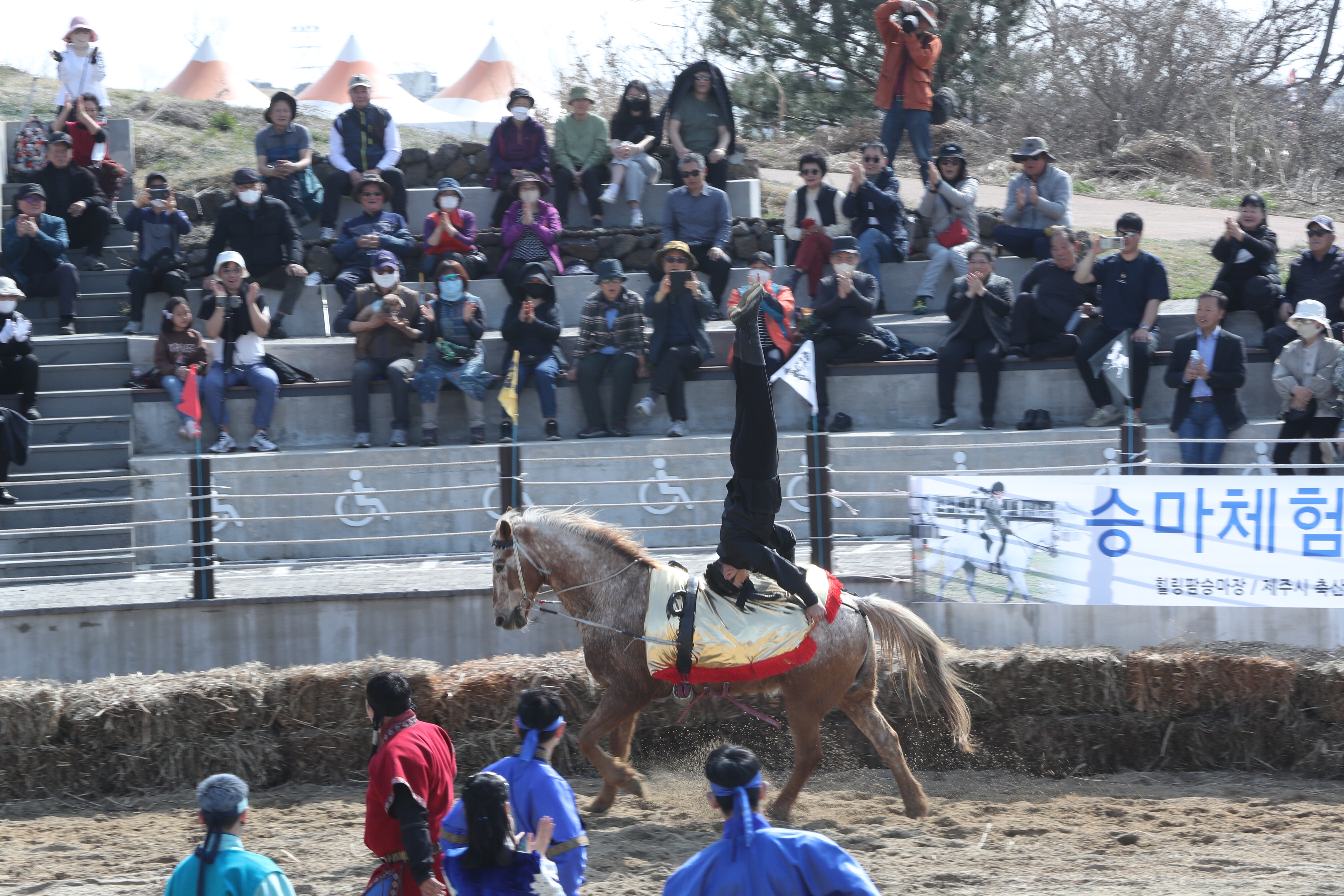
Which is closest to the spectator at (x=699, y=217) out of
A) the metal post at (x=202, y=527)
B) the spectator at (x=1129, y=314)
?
the spectator at (x=1129, y=314)

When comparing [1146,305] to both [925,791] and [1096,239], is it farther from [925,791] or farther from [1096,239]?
[925,791]

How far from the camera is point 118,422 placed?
12.3m


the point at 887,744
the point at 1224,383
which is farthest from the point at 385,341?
the point at 1224,383

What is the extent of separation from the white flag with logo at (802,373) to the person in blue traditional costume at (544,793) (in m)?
5.01

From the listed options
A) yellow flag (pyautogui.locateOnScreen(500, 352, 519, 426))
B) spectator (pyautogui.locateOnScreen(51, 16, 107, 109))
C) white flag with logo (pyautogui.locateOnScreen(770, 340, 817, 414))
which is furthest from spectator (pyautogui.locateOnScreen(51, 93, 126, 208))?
white flag with logo (pyautogui.locateOnScreen(770, 340, 817, 414))

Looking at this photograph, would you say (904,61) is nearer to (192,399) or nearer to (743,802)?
(192,399)

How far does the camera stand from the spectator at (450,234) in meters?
14.0

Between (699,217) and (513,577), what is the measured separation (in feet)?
23.5

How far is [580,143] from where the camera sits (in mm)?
15422

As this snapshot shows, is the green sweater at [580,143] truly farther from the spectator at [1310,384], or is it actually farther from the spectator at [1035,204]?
the spectator at [1310,384]

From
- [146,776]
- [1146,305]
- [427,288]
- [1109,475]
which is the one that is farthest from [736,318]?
[427,288]

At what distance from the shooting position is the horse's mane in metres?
7.59

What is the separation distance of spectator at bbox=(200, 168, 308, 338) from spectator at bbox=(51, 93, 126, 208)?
2607mm

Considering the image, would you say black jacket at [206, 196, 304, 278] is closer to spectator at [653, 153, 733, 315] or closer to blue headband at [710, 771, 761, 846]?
spectator at [653, 153, 733, 315]
